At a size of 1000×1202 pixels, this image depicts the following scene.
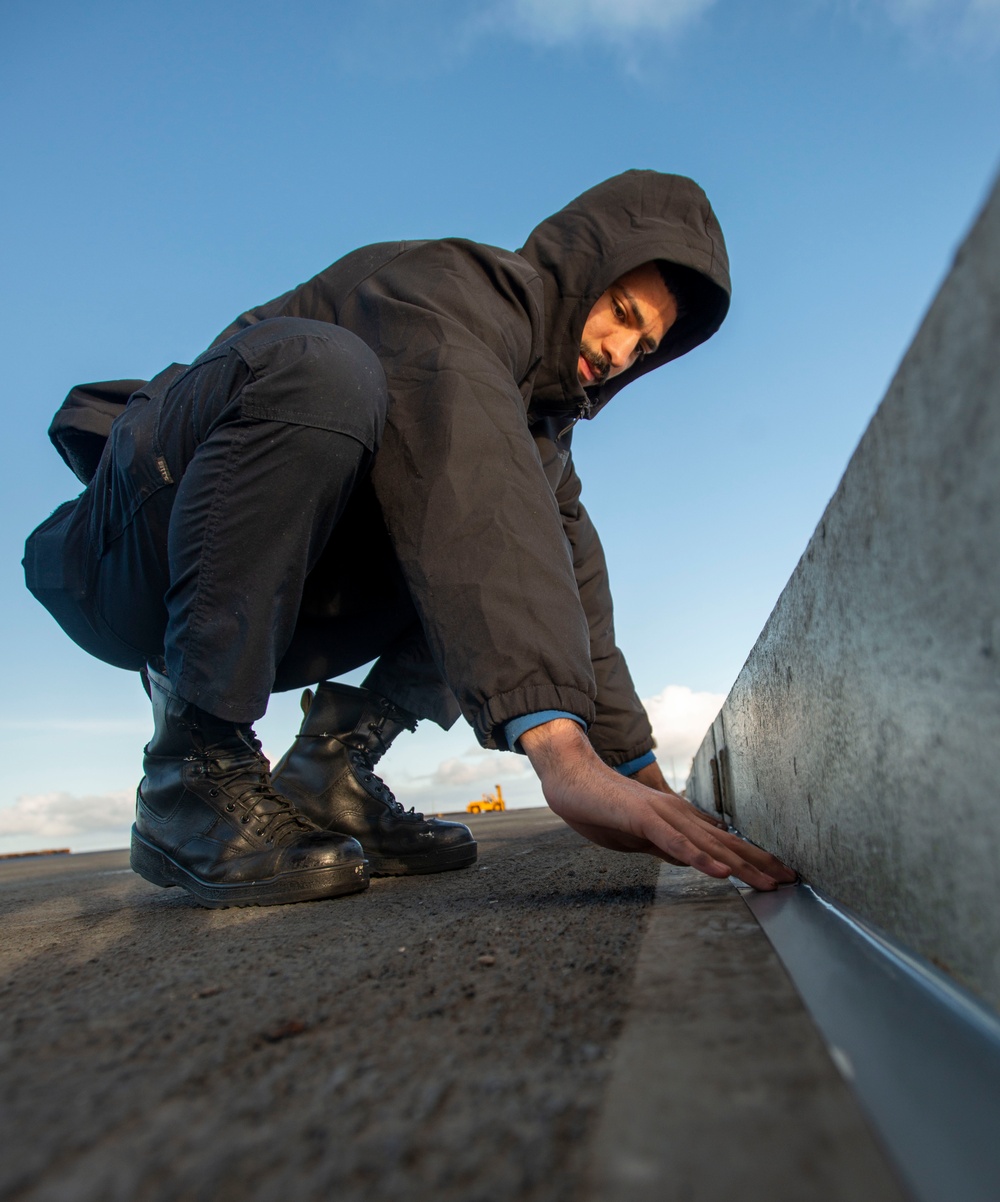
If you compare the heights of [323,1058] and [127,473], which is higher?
[127,473]

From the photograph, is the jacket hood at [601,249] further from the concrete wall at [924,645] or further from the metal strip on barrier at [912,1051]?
the metal strip on barrier at [912,1051]

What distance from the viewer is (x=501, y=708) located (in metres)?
1.17

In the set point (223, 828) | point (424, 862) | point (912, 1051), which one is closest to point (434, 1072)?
point (912, 1051)

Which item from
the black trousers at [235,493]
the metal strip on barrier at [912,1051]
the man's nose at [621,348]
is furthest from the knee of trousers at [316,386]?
the metal strip on barrier at [912,1051]

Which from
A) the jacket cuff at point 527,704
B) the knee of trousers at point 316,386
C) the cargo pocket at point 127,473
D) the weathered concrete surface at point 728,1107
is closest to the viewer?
the weathered concrete surface at point 728,1107

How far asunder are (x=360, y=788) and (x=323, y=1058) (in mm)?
1375

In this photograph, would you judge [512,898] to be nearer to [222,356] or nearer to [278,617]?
[278,617]

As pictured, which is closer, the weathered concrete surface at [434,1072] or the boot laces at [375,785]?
the weathered concrete surface at [434,1072]

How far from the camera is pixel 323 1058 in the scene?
21.2 inches

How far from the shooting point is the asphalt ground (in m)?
0.39

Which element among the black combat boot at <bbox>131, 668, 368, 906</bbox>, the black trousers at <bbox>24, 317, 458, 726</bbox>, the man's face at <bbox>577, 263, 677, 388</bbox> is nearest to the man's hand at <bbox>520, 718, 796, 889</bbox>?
the black combat boot at <bbox>131, 668, 368, 906</bbox>

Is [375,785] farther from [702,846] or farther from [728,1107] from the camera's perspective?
[728,1107]

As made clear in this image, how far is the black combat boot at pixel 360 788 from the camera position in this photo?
179 cm

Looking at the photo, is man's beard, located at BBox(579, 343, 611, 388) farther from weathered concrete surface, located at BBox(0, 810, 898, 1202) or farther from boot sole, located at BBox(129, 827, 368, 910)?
weathered concrete surface, located at BBox(0, 810, 898, 1202)
